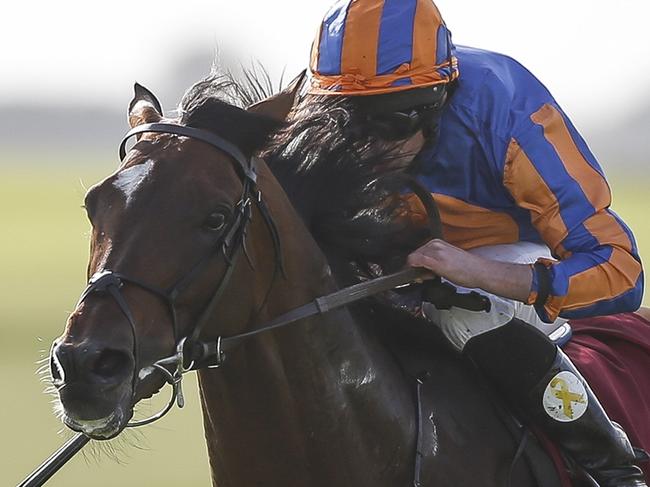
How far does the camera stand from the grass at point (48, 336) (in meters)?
8.40

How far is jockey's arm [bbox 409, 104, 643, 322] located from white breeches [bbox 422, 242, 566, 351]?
0.17m

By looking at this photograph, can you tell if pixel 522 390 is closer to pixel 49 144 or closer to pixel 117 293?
pixel 117 293

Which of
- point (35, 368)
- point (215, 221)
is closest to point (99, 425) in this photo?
point (215, 221)

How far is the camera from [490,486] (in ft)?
11.8

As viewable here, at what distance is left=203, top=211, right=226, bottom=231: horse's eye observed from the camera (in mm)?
3049

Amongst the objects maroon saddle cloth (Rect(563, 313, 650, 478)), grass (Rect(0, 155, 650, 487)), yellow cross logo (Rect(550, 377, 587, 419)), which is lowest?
grass (Rect(0, 155, 650, 487))

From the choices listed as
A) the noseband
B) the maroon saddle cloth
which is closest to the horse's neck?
the noseband

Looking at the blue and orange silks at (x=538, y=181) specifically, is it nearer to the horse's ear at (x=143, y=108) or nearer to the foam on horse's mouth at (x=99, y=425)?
the horse's ear at (x=143, y=108)

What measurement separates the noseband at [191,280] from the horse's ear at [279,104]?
136mm

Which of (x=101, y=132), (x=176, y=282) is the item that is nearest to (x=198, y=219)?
(x=176, y=282)

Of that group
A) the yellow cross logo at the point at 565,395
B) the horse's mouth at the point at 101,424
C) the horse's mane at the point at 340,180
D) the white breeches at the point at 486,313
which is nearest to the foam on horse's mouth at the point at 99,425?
the horse's mouth at the point at 101,424

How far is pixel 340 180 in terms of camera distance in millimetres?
3668

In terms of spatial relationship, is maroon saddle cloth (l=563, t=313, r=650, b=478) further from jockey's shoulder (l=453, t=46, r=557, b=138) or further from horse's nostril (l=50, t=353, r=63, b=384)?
horse's nostril (l=50, t=353, r=63, b=384)

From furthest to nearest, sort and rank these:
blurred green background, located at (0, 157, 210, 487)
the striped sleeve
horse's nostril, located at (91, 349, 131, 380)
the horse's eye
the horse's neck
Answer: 1. blurred green background, located at (0, 157, 210, 487)
2. the striped sleeve
3. the horse's neck
4. the horse's eye
5. horse's nostril, located at (91, 349, 131, 380)
